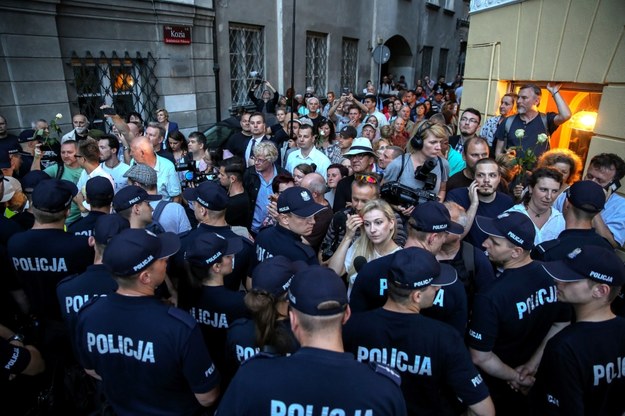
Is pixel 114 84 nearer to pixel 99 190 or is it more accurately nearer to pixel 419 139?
pixel 99 190

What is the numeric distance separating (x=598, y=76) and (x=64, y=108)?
31.1 ft

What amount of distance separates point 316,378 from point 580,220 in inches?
106

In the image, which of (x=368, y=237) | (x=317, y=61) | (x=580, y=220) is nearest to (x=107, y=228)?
(x=368, y=237)

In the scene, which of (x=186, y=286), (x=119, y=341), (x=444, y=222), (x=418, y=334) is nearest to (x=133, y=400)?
(x=119, y=341)

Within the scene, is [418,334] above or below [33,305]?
above

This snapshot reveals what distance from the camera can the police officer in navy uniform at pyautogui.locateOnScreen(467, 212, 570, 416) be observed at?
2.38 meters

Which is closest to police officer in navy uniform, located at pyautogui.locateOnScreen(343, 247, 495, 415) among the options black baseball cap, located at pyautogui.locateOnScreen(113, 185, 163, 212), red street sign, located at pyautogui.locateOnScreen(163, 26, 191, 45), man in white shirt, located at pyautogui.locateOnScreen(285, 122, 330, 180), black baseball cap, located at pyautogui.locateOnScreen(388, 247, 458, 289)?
black baseball cap, located at pyautogui.locateOnScreen(388, 247, 458, 289)

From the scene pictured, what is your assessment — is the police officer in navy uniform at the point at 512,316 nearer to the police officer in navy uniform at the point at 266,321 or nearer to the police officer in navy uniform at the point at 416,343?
the police officer in navy uniform at the point at 416,343

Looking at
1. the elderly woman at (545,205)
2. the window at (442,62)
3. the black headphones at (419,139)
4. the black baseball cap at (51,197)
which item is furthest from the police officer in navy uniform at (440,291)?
the window at (442,62)

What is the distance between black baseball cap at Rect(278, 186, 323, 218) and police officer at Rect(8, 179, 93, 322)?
58.9 inches

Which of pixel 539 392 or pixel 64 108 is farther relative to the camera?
pixel 64 108

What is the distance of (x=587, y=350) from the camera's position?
1950 millimetres

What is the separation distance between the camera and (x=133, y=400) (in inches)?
82.4

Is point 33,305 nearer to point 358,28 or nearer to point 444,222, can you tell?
point 444,222
